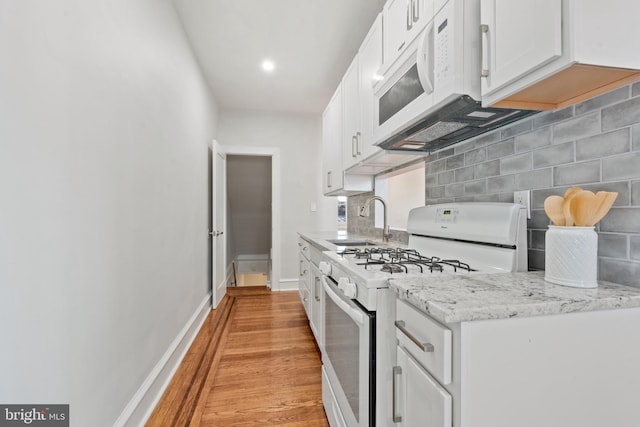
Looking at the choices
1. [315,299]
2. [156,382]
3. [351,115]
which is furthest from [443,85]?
[156,382]

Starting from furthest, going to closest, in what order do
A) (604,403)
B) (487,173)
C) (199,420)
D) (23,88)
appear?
(199,420)
(487,173)
(23,88)
(604,403)

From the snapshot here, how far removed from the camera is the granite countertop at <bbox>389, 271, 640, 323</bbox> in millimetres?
685

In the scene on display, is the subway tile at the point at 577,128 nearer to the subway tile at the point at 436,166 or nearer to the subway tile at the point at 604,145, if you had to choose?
the subway tile at the point at 604,145

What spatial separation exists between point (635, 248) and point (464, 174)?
0.80 metres

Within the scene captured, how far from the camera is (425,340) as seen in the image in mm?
778

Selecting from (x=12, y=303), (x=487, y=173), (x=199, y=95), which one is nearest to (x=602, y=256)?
(x=487, y=173)

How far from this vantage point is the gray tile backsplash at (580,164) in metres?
0.87

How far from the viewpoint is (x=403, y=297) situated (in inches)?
35.4

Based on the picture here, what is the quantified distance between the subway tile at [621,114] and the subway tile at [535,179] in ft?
0.74

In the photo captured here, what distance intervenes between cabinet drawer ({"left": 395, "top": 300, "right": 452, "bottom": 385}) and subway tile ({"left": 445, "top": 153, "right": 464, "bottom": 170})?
3.33 ft

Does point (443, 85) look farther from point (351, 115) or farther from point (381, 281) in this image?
point (351, 115)

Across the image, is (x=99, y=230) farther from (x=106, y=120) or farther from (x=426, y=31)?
(x=426, y=31)

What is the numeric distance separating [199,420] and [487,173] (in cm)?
201

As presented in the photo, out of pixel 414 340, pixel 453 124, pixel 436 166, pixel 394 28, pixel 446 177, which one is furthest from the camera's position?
pixel 436 166
